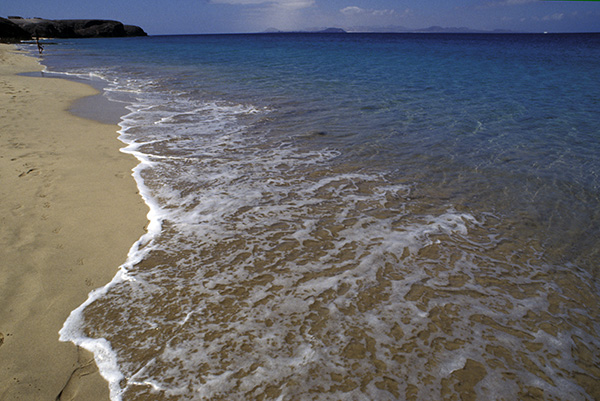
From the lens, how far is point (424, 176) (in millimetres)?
6094

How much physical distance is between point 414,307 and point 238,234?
2.18m

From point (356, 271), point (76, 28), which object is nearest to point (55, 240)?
point (356, 271)

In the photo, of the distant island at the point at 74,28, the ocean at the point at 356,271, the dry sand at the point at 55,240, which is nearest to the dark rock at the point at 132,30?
the distant island at the point at 74,28

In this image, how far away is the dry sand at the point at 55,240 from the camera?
99.9 inches

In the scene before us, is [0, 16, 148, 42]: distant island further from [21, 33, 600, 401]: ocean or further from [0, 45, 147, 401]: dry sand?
[21, 33, 600, 401]: ocean

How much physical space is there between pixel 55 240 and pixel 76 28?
112 meters

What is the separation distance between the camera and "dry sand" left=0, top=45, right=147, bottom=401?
8.32 feet

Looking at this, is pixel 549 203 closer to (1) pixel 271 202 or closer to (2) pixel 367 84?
(1) pixel 271 202

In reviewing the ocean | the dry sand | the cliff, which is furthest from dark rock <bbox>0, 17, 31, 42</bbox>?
the ocean

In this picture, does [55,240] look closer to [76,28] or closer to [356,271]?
[356,271]

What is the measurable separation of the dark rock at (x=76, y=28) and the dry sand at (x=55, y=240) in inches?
3702

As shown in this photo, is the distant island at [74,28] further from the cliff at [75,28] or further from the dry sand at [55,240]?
the dry sand at [55,240]

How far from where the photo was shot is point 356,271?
363cm

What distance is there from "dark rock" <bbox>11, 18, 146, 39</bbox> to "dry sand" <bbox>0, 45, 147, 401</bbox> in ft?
309
